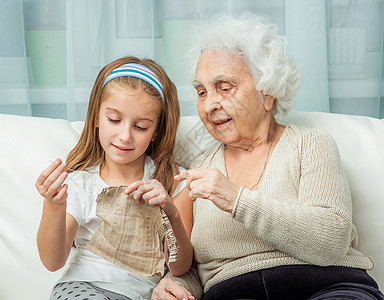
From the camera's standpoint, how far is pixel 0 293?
4.81 ft

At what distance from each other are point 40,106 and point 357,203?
3.98ft

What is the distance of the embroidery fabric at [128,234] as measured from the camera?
1.33 meters

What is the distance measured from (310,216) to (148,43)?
3.12ft

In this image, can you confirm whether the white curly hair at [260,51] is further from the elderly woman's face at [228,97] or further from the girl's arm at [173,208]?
the girl's arm at [173,208]

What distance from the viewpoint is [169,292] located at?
1.31m

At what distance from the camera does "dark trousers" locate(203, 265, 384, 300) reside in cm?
127

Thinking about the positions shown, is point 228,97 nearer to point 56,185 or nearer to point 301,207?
point 301,207

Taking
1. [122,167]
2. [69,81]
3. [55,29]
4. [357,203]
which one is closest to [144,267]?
[122,167]

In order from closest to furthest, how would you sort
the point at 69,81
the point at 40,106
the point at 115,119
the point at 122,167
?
the point at 115,119 → the point at 122,167 → the point at 69,81 → the point at 40,106

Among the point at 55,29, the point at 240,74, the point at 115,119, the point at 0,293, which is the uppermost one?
the point at 55,29

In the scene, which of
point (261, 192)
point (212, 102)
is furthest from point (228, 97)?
point (261, 192)

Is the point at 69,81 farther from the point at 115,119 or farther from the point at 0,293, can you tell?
the point at 0,293

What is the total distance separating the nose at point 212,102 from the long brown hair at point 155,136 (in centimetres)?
12

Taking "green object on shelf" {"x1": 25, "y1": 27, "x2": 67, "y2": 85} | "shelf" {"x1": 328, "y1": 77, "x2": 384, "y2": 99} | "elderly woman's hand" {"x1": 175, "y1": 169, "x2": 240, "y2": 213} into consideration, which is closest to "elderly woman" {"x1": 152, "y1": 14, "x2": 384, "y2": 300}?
"elderly woman's hand" {"x1": 175, "y1": 169, "x2": 240, "y2": 213}
